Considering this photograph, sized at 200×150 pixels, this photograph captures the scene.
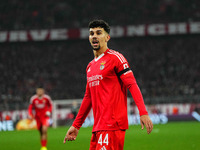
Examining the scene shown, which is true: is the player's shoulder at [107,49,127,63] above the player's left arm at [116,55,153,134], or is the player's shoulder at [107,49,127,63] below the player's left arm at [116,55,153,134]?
above

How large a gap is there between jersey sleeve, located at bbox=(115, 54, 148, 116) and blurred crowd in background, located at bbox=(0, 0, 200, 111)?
1093 inches

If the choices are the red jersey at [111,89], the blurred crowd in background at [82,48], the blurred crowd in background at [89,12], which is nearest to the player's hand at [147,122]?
the red jersey at [111,89]

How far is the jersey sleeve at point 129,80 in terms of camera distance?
409 centimetres

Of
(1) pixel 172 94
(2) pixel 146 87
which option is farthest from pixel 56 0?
(1) pixel 172 94

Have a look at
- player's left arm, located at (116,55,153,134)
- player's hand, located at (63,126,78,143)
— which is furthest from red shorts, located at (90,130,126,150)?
player's hand, located at (63,126,78,143)

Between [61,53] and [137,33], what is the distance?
279 inches

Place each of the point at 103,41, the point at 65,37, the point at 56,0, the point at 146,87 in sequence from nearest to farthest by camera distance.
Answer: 1. the point at 103,41
2. the point at 146,87
3. the point at 65,37
4. the point at 56,0

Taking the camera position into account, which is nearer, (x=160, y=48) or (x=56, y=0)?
(x=160, y=48)

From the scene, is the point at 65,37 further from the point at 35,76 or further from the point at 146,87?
the point at 146,87

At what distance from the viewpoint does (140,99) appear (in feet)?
13.5

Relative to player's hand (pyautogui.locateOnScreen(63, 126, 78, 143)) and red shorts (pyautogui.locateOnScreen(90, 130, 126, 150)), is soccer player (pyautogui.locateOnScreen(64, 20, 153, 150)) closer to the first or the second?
red shorts (pyautogui.locateOnScreen(90, 130, 126, 150))

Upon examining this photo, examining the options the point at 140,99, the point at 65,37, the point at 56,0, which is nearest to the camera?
the point at 140,99

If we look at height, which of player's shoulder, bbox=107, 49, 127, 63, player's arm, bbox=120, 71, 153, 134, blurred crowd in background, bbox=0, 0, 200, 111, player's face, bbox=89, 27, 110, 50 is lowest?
player's arm, bbox=120, 71, 153, 134

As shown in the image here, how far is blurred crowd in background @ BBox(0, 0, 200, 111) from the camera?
33.4 m
